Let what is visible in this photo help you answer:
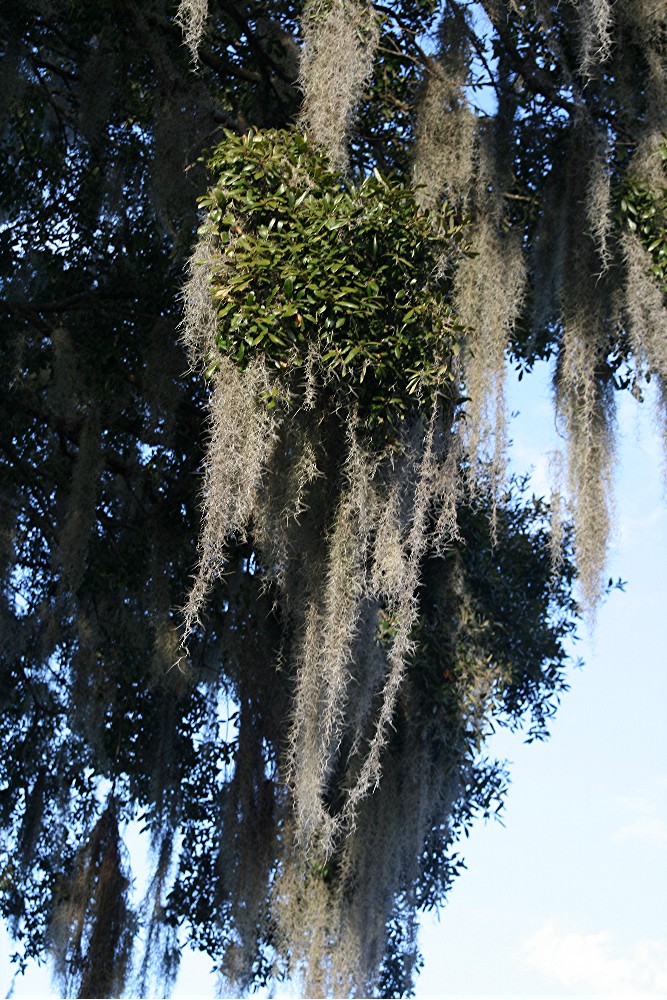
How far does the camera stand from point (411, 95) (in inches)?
244

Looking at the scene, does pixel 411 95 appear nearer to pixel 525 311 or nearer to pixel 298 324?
pixel 525 311

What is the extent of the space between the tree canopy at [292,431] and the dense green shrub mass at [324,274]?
12 millimetres

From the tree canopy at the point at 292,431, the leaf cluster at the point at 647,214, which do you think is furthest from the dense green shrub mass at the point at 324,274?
the leaf cluster at the point at 647,214

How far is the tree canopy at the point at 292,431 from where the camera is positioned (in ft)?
15.3

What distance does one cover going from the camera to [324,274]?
464cm

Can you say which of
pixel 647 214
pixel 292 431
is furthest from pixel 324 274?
pixel 647 214

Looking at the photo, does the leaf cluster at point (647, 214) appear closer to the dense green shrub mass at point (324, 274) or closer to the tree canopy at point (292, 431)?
the tree canopy at point (292, 431)

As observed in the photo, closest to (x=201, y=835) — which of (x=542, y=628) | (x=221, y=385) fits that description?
(x=542, y=628)

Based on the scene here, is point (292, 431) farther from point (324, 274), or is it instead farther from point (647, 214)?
point (647, 214)

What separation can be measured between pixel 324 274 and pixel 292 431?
20.4 inches

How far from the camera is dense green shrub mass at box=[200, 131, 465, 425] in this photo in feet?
15.0

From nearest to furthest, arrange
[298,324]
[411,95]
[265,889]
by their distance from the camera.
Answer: [298,324], [265,889], [411,95]

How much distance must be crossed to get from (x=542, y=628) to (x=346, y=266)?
2.93 meters

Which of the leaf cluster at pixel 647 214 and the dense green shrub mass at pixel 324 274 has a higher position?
the leaf cluster at pixel 647 214
